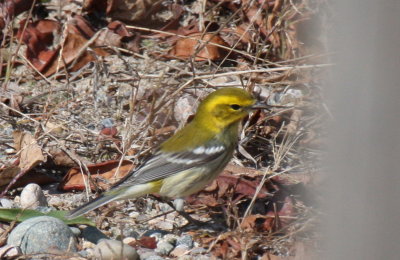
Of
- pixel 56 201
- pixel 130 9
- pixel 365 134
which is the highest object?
pixel 365 134

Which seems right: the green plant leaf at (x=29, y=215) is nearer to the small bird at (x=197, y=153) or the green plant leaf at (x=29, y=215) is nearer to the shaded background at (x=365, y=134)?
the small bird at (x=197, y=153)

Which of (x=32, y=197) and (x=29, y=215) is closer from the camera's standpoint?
(x=29, y=215)

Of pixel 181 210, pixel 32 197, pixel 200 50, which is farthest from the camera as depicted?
pixel 200 50

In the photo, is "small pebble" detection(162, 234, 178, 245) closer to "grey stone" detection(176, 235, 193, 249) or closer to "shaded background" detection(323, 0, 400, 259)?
"grey stone" detection(176, 235, 193, 249)

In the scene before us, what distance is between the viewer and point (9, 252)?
125 inches

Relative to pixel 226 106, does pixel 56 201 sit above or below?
below

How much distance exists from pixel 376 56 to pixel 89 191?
9.41 feet

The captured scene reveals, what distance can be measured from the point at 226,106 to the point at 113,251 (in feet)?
4.05

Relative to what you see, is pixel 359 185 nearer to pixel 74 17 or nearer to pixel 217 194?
pixel 217 194

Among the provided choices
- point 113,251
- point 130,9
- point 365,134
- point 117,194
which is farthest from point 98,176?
point 365,134

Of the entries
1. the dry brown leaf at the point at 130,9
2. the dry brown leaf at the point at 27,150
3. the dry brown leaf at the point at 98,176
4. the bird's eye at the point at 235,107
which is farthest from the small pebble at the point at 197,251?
the dry brown leaf at the point at 130,9

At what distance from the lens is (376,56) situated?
4.14ft

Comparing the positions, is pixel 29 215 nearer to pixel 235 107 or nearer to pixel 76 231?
pixel 76 231

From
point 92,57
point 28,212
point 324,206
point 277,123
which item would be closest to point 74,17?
point 92,57
